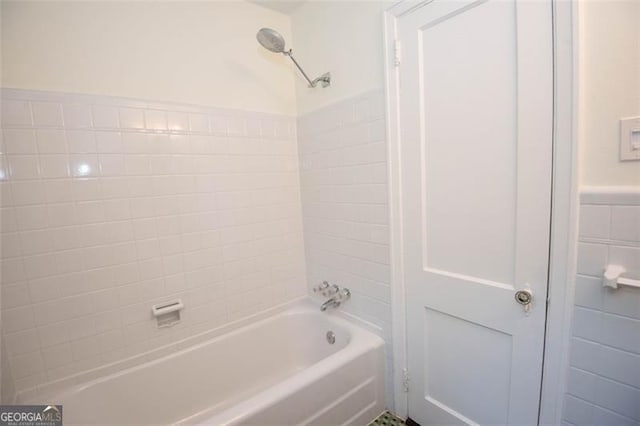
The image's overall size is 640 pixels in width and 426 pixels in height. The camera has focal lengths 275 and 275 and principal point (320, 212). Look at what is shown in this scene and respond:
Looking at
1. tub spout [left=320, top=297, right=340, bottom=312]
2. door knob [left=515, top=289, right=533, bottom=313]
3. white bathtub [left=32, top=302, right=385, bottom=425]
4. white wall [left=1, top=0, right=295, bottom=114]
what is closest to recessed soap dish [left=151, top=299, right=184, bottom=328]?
white bathtub [left=32, top=302, right=385, bottom=425]

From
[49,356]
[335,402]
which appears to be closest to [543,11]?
[335,402]

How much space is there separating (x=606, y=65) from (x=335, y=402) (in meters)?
1.63

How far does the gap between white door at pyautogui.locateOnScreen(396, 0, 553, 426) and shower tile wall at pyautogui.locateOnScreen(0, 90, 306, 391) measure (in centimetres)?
96

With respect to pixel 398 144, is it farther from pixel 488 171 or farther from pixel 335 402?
pixel 335 402

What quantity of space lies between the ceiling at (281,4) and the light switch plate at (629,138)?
174cm

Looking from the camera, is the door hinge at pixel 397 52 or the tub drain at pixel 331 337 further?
the tub drain at pixel 331 337

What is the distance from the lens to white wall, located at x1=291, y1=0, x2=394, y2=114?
1399 millimetres

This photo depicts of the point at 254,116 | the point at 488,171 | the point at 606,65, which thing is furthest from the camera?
the point at 254,116

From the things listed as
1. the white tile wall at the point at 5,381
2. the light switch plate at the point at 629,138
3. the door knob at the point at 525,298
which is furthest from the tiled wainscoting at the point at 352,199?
the white tile wall at the point at 5,381

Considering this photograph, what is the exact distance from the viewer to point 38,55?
46.5 inches

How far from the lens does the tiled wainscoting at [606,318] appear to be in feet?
2.67

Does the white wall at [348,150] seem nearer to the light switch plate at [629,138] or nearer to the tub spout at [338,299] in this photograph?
the tub spout at [338,299]

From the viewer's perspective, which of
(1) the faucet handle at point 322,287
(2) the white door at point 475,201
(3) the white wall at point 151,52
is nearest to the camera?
(2) the white door at point 475,201

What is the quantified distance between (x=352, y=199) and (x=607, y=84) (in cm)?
107
